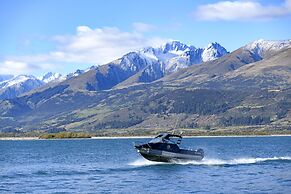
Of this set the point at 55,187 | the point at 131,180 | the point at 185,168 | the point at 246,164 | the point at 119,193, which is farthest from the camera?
the point at 246,164

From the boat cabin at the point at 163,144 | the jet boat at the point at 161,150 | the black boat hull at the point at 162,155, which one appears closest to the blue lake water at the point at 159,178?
the black boat hull at the point at 162,155

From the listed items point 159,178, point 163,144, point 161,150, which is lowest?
point 159,178

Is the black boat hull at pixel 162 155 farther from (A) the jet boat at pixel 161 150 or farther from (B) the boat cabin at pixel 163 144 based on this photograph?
(B) the boat cabin at pixel 163 144

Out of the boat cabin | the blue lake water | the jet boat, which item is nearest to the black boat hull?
the jet boat

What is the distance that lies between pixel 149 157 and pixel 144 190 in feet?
96.5

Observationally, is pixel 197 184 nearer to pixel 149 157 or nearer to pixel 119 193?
pixel 119 193

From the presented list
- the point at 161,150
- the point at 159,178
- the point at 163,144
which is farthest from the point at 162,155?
the point at 159,178

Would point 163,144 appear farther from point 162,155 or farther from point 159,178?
point 159,178

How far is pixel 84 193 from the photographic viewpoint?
6100 cm

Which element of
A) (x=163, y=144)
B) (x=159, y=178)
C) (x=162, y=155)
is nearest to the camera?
(x=159, y=178)

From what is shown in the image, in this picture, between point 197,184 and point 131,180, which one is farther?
point 131,180

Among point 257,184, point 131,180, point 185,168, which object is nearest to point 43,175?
point 131,180

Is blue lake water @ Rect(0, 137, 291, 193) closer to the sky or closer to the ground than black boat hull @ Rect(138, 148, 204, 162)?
closer to the ground

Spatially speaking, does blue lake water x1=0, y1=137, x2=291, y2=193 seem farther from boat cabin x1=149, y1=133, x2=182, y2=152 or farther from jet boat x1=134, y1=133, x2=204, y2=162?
boat cabin x1=149, y1=133, x2=182, y2=152
